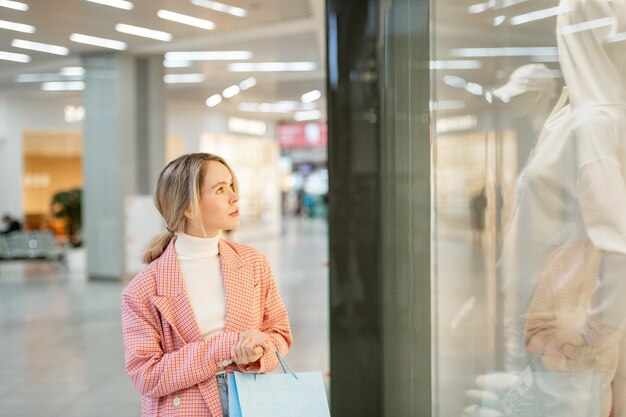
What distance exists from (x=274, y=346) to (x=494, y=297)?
2.92ft

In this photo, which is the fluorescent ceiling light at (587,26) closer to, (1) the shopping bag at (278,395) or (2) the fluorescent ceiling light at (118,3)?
(1) the shopping bag at (278,395)

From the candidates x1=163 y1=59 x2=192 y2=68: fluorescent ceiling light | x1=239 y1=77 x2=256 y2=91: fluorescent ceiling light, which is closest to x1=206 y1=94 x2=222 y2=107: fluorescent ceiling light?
x1=239 y1=77 x2=256 y2=91: fluorescent ceiling light

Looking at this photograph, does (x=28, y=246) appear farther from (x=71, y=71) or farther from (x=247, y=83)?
(x=247, y=83)

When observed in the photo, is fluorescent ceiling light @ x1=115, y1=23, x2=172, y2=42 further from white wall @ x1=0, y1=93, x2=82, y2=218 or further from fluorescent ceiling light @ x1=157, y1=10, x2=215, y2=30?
white wall @ x1=0, y1=93, x2=82, y2=218

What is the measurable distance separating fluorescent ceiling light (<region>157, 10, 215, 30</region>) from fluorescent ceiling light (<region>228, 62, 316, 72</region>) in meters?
4.89

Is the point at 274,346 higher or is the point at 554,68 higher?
the point at 554,68

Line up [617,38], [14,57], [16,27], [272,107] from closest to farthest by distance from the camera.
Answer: [617,38] → [16,27] → [14,57] → [272,107]

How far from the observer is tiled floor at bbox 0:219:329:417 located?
7.10 meters

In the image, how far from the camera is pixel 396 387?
16.1ft

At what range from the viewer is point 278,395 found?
8.18 feet

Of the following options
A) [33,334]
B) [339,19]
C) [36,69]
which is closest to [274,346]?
[339,19]

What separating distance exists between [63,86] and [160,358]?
868 inches

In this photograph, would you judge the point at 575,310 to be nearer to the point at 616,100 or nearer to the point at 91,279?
the point at 616,100

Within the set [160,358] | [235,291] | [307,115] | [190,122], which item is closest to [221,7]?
[235,291]
